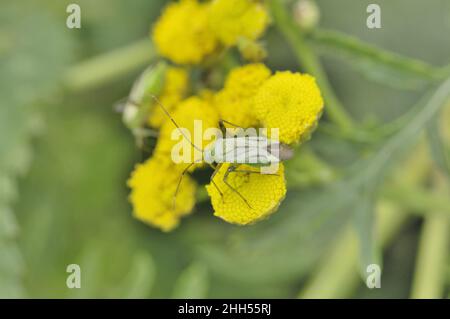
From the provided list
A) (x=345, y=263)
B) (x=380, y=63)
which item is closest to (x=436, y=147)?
(x=380, y=63)

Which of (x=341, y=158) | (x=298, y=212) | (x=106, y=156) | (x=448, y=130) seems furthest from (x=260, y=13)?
(x=106, y=156)

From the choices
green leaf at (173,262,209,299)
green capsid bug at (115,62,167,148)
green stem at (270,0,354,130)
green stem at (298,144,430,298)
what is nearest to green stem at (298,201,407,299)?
green stem at (298,144,430,298)

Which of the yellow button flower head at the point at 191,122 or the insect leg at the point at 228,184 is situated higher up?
the yellow button flower head at the point at 191,122

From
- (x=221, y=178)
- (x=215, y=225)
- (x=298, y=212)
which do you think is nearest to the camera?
(x=221, y=178)

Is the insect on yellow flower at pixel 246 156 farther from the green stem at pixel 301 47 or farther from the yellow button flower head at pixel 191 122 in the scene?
the green stem at pixel 301 47

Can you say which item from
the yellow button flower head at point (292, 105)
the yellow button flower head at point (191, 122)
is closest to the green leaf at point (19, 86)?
the yellow button flower head at point (191, 122)

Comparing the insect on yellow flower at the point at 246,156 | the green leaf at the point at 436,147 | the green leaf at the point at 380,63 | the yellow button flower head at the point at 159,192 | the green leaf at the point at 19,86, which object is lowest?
the insect on yellow flower at the point at 246,156

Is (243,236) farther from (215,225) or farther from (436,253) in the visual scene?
(436,253)
